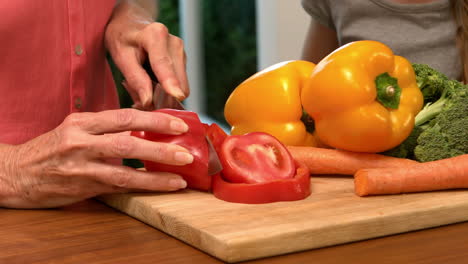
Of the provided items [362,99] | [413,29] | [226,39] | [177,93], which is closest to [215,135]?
[177,93]

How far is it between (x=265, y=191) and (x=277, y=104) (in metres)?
0.37

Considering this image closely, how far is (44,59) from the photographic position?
172 centimetres

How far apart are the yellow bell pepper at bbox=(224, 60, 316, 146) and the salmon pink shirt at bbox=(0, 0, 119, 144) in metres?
0.41

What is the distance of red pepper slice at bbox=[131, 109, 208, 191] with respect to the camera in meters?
1.40

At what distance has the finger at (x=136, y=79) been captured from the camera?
61.6 inches

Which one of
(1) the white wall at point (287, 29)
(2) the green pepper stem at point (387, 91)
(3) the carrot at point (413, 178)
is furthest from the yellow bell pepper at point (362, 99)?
(1) the white wall at point (287, 29)

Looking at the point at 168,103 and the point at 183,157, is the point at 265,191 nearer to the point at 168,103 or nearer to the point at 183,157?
the point at 183,157

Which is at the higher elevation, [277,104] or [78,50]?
[78,50]

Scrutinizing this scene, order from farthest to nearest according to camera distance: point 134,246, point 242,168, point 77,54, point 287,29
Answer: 1. point 287,29
2. point 77,54
3. point 242,168
4. point 134,246

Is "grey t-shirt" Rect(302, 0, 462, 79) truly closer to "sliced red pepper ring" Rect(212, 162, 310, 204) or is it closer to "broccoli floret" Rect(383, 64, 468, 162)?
"broccoli floret" Rect(383, 64, 468, 162)

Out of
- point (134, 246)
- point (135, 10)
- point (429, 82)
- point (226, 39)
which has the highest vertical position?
point (135, 10)

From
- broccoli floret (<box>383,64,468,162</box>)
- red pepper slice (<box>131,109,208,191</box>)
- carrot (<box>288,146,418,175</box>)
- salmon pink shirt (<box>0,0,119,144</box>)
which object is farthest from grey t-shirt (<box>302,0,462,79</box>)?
red pepper slice (<box>131,109,208,191</box>)

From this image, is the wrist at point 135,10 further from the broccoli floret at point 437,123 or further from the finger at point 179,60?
the broccoli floret at point 437,123

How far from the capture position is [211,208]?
1302mm
